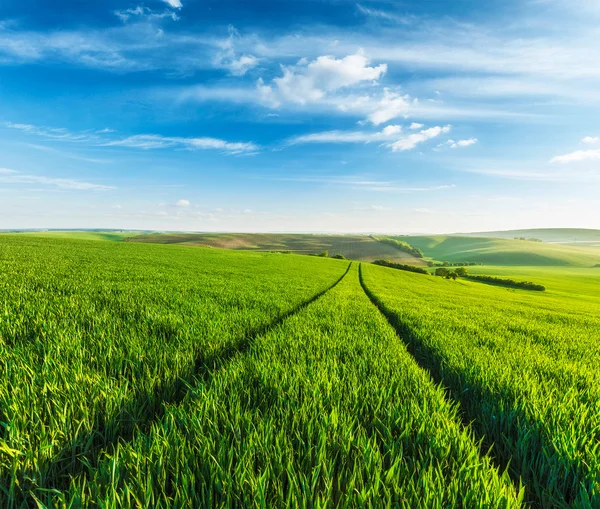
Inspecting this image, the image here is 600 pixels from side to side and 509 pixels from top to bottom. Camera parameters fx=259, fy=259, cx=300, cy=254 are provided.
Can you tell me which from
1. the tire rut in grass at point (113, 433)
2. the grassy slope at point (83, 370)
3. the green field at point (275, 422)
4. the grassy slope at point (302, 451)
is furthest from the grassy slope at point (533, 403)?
the grassy slope at point (83, 370)

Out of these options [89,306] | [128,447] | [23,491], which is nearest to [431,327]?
[128,447]

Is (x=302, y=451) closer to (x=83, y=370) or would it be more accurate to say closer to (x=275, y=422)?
(x=275, y=422)

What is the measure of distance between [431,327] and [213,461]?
→ 655 cm

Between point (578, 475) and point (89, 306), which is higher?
point (89, 306)

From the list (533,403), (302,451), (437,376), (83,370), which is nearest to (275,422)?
(302,451)

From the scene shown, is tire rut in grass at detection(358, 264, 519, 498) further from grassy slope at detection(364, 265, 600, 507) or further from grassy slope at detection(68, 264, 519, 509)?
grassy slope at detection(68, 264, 519, 509)

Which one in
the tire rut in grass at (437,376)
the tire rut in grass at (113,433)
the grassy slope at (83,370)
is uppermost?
the grassy slope at (83,370)

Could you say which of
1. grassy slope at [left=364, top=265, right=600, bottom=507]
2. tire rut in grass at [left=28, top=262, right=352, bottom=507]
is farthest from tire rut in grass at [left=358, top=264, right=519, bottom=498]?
tire rut in grass at [left=28, top=262, right=352, bottom=507]

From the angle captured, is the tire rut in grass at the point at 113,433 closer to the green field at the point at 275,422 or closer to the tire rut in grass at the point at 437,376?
the green field at the point at 275,422

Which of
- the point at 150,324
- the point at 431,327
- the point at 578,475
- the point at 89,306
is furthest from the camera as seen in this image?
the point at 431,327

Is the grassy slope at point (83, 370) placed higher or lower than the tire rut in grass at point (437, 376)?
higher

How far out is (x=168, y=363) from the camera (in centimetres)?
331

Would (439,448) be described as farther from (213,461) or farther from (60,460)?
(60,460)

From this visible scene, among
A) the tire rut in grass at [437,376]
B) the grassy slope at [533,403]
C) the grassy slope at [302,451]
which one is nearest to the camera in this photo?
the grassy slope at [302,451]
